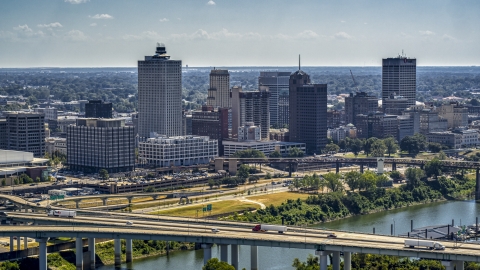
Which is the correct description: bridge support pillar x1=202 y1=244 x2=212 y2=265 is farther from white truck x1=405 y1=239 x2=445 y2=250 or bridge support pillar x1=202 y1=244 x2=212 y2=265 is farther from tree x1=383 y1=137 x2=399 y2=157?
tree x1=383 y1=137 x2=399 y2=157

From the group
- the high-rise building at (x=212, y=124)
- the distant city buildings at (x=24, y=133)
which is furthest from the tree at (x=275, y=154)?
the distant city buildings at (x=24, y=133)

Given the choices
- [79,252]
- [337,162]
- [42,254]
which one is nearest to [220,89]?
[337,162]

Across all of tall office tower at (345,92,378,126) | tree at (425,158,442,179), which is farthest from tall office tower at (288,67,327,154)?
tree at (425,158,442,179)

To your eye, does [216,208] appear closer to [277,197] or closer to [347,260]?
[277,197]

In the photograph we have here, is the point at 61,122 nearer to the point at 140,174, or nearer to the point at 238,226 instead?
the point at 140,174

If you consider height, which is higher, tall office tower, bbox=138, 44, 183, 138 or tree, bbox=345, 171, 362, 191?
tall office tower, bbox=138, 44, 183, 138

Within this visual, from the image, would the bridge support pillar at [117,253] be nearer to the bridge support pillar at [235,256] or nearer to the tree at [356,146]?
the bridge support pillar at [235,256]
